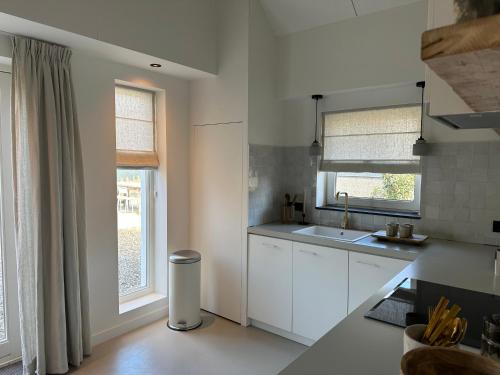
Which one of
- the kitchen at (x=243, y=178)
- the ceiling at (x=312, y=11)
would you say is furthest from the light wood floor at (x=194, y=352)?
the ceiling at (x=312, y=11)

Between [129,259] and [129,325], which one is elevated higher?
[129,259]

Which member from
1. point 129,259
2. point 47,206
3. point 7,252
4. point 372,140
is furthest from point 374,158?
point 7,252

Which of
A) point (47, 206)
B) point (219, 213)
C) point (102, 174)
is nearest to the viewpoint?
point (47, 206)

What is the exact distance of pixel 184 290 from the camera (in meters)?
3.05

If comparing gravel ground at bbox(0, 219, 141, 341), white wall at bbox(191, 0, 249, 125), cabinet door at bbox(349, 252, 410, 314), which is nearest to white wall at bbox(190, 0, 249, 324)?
white wall at bbox(191, 0, 249, 125)

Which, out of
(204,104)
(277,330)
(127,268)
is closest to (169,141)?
(204,104)

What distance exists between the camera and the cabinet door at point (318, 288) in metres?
2.62

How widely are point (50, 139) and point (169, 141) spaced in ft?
3.80

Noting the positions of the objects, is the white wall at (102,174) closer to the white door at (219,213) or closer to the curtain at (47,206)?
the curtain at (47,206)

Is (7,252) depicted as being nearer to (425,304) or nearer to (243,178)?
(243,178)

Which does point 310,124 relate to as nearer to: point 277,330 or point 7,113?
point 277,330

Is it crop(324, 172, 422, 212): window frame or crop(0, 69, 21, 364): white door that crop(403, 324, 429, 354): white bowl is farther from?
crop(0, 69, 21, 364): white door

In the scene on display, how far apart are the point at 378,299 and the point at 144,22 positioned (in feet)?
8.13

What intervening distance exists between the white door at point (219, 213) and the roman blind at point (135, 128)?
450 mm
